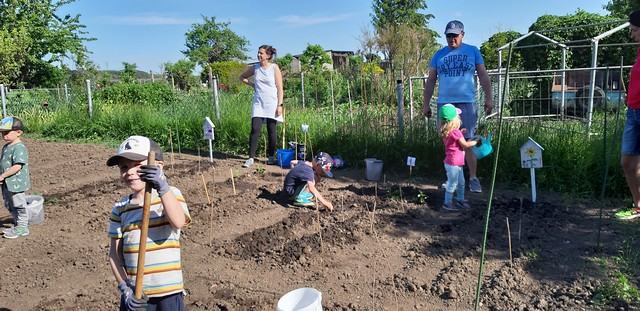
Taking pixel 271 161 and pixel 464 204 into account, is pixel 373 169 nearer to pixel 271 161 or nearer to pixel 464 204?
pixel 464 204

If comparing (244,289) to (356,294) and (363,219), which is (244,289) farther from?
(363,219)

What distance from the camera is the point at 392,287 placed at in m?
3.00

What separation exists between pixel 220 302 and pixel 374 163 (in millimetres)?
3107

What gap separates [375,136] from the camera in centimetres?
648

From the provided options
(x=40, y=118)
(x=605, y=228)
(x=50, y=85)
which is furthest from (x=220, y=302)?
(x=50, y=85)

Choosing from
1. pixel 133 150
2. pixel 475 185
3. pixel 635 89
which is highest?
pixel 635 89

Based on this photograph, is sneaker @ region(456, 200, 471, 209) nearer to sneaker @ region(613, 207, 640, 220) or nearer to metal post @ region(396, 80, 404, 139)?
sneaker @ region(613, 207, 640, 220)

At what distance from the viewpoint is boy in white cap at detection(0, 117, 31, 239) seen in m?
4.02

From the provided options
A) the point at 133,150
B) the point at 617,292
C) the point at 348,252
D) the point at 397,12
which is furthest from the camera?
the point at 397,12

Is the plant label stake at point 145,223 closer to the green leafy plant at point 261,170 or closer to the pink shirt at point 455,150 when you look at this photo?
the pink shirt at point 455,150

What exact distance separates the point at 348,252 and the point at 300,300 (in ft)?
5.34

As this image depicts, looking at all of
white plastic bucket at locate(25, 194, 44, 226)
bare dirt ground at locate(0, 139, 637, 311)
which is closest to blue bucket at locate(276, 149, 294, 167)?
bare dirt ground at locate(0, 139, 637, 311)

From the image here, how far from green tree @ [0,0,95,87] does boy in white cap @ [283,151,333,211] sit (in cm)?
1994

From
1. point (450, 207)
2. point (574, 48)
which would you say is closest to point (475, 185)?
point (450, 207)
